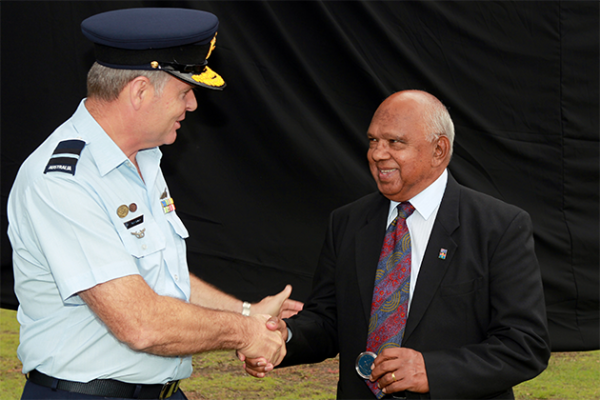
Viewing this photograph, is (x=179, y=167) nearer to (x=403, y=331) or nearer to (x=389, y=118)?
(x=389, y=118)

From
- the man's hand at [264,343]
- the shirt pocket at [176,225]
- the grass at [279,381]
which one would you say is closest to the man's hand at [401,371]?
the man's hand at [264,343]

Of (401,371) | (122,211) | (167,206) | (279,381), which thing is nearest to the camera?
(122,211)

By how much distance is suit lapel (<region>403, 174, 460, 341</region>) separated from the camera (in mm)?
1729

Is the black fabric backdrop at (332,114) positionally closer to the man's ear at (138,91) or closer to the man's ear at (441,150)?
the man's ear at (441,150)

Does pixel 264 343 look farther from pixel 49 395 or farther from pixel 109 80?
pixel 109 80

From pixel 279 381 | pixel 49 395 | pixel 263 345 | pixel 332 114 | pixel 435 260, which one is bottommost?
pixel 279 381

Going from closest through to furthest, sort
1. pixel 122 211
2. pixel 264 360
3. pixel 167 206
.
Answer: pixel 122 211 < pixel 167 206 < pixel 264 360

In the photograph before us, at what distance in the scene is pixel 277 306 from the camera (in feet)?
7.57

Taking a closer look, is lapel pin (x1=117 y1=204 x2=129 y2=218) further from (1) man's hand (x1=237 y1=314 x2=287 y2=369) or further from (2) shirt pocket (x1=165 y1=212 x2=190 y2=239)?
(1) man's hand (x1=237 y1=314 x2=287 y2=369)

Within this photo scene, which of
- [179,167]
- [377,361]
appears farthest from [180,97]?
[179,167]

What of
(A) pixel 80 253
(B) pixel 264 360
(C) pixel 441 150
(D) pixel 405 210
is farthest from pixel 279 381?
(A) pixel 80 253

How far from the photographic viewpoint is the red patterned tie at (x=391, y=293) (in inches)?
69.6

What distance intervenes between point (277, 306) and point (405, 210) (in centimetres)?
70

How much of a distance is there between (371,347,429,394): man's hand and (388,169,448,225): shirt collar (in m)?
0.45
